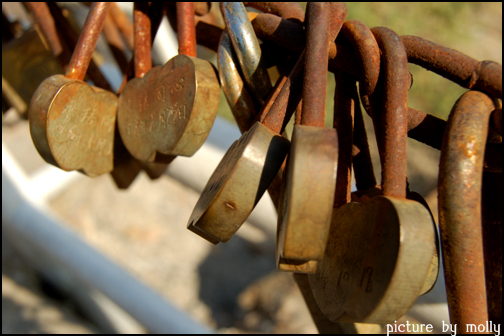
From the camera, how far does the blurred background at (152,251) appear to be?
50.1 inches

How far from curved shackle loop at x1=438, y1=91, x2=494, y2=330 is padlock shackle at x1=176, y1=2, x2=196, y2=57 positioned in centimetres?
27

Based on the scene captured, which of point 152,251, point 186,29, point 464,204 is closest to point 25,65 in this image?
Answer: point 186,29

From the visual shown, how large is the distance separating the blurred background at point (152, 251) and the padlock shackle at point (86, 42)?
649mm

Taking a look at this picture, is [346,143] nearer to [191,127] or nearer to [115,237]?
[191,127]

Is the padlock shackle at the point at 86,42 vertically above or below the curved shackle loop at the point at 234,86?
below

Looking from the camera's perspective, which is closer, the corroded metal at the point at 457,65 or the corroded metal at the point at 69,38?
the corroded metal at the point at 457,65

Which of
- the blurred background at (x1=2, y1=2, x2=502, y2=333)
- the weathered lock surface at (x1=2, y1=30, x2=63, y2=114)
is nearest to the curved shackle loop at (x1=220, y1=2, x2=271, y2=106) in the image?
the weathered lock surface at (x1=2, y1=30, x2=63, y2=114)

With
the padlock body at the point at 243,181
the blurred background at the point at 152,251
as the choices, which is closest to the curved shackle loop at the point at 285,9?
the padlock body at the point at 243,181

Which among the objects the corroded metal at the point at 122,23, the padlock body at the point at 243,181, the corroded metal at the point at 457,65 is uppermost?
the corroded metal at the point at 457,65

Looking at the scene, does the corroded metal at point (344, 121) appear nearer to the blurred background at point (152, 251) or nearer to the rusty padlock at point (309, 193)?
the rusty padlock at point (309, 193)

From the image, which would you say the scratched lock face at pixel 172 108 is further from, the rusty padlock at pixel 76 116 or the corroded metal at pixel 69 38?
the corroded metal at pixel 69 38

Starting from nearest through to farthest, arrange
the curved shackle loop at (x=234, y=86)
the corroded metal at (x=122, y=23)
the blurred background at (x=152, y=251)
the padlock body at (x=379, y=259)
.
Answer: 1. the padlock body at (x=379, y=259)
2. the curved shackle loop at (x=234, y=86)
3. the corroded metal at (x=122, y=23)
4. the blurred background at (x=152, y=251)

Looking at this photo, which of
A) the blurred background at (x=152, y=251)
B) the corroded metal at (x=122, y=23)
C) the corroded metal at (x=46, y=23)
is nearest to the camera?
the corroded metal at (x=46, y=23)

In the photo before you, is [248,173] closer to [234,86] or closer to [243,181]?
[243,181]
